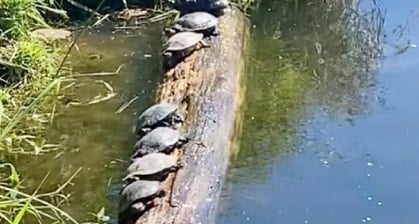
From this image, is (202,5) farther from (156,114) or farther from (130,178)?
(130,178)

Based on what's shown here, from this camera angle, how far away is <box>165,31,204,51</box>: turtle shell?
5.21m

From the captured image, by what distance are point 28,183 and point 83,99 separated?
3.27 ft

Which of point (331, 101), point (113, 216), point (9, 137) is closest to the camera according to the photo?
point (113, 216)

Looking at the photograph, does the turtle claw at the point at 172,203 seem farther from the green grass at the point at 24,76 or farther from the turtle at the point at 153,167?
the green grass at the point at 24,76

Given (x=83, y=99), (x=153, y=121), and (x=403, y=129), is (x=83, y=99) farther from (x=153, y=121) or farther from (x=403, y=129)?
(x=403, y=129)

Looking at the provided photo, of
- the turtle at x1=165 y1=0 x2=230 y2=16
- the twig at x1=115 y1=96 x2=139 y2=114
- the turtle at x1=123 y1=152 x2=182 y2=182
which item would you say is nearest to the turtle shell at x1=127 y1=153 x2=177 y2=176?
the turtle at x1=123 y1=152 x2=182 y2=182

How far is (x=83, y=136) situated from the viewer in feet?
15.4

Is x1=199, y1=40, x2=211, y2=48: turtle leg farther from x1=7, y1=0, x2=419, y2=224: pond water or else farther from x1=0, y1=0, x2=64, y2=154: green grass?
x1=0, y1=0, x2=64, y2=154: green grass

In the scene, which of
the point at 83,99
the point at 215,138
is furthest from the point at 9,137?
the point at 215,138

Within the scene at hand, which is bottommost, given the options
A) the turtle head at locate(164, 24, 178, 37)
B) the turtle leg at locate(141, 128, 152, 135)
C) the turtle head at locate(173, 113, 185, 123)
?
the turtle leg at locate(141, 128, 152, 135)

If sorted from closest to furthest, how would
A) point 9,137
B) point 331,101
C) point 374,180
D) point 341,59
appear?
point 374,180
point 9,137
point 331,101
point 341,59

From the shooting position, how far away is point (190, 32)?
5461mm

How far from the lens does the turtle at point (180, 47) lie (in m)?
5.20

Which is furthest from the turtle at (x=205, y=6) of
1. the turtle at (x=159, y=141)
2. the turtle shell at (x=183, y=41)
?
the turtle at (x=159, y=141)
